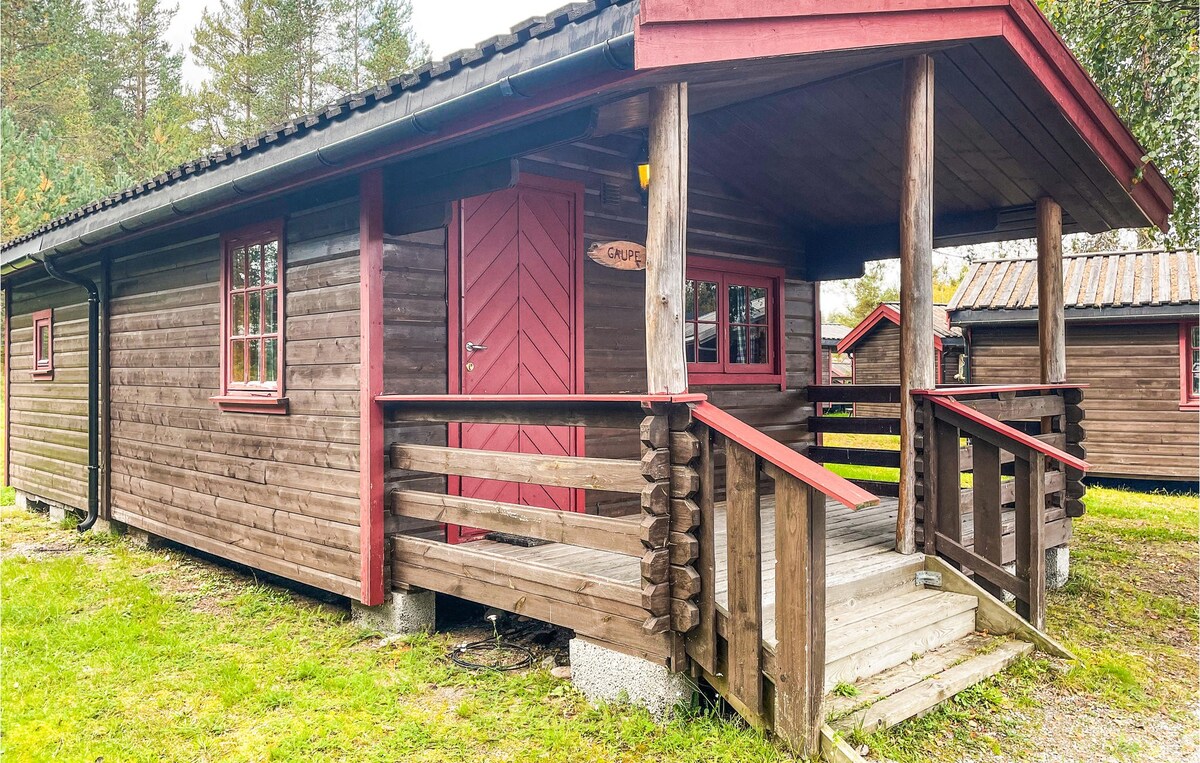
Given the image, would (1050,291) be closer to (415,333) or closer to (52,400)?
(415,333)

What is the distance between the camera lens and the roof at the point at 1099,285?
36.8ft

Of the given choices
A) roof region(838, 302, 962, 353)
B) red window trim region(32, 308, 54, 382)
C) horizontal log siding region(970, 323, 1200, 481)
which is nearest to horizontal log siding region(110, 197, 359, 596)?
red window trim region(32, 308, 54, 382)

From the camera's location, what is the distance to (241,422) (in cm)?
588

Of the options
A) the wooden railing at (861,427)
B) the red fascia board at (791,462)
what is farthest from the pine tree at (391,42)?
the red fascia board at (791,462)

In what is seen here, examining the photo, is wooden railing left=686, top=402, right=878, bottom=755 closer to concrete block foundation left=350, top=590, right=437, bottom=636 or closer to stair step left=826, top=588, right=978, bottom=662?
stair step left=826, top=588, right=978, bottom=662

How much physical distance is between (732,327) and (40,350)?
731 cm

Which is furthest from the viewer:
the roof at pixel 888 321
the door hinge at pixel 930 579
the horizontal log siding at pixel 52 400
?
the roof at pixel 888 321

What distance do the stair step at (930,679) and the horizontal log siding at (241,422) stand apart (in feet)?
9.26

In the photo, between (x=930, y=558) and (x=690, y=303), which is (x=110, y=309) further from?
(x=930, y=558)

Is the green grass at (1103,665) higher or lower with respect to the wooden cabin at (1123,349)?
lower

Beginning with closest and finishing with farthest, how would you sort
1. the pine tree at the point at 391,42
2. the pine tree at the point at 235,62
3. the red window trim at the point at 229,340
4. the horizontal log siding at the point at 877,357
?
the red window trim at the point at 229,340 → the horizontal log siding at the point at 877,357 → the pine tree at the point at 391,42 → the pine tree at the point at 235,62

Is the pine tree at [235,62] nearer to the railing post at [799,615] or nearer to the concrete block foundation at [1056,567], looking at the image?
the concrete block foundation at [1056,567]

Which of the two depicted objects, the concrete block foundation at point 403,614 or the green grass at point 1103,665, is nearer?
the green grass at point 1103,665

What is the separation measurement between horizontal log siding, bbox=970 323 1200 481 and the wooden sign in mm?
8493
